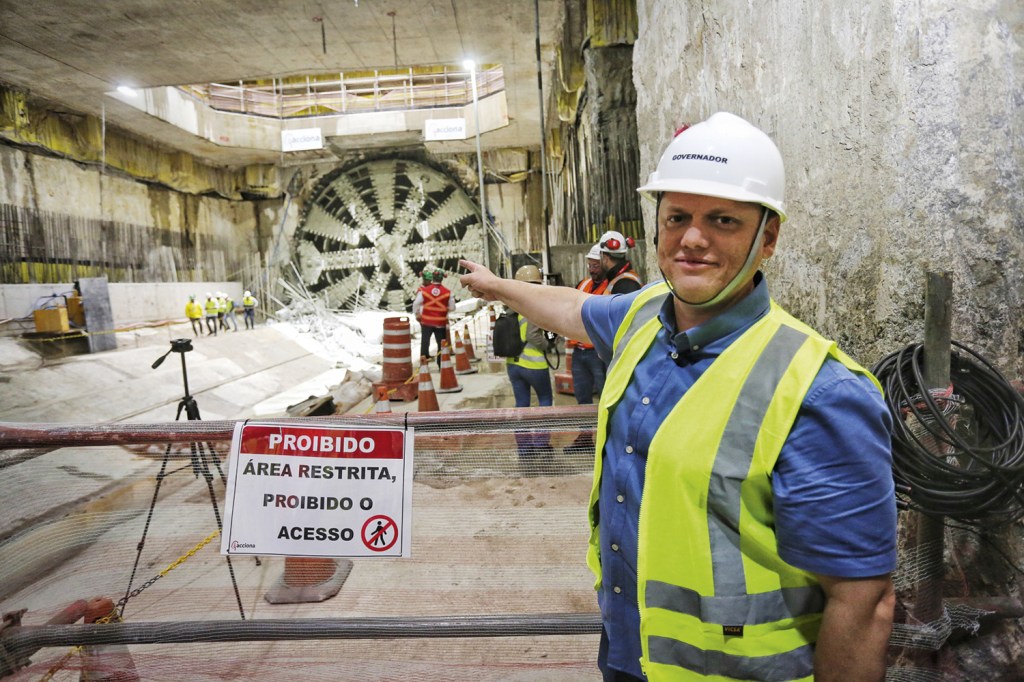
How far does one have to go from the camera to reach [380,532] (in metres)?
2.08

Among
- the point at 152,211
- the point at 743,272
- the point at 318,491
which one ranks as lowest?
the point at 318,491

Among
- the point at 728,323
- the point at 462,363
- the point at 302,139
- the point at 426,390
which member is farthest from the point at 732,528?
the point at 302,139

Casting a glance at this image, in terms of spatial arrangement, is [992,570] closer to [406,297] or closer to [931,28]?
[931,28]

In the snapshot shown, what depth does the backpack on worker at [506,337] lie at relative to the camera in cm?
491

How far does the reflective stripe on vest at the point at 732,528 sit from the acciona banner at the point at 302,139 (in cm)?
1971

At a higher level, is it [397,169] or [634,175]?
[397,169]

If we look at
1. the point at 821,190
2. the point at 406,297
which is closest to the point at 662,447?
the point at 821,190

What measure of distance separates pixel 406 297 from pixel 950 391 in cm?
2060

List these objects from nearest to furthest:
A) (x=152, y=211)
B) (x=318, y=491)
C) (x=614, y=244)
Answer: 1. (x=318, y=491)
2. (x=614, y=244)
3. (x=152, y=211)

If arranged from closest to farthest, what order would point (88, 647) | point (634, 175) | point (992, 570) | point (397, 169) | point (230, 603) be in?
1. point (992, 570)
2. point (88, 647)
3. point (230, 603)
4. point (634, 175)
5. point (397, 169)

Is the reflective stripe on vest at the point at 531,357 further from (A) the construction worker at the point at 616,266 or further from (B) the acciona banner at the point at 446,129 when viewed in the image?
(B) the acciona banner at the point at 446,129

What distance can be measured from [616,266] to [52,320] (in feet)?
36.0

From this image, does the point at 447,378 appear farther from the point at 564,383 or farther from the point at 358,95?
the point at 358,95

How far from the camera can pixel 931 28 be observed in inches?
79.5
